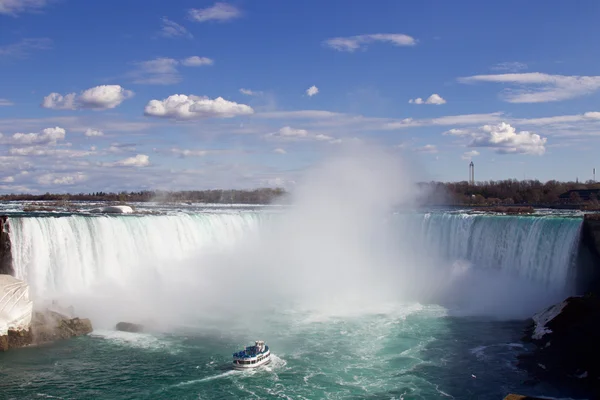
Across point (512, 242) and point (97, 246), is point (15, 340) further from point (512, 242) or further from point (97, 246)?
point (512, 242)

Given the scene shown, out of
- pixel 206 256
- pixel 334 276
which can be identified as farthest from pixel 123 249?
pixel 334 276

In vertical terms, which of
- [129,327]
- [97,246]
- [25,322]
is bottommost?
[129,327]

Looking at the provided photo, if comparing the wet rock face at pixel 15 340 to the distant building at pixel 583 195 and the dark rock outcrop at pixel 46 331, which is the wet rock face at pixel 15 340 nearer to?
the dark rock outcrop at pixel 46 331

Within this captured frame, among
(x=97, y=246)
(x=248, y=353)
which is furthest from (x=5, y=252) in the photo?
(x=248, y=353)

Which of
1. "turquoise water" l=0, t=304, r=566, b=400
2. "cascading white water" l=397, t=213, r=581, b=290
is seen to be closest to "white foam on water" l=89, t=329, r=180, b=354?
"turquoise water" l=0, t=304, r=566, b=400

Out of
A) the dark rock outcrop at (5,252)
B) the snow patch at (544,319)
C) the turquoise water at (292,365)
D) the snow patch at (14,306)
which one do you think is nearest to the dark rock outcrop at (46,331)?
the snow patch at (14,306)

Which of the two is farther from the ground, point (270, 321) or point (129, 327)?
point (129, 327)

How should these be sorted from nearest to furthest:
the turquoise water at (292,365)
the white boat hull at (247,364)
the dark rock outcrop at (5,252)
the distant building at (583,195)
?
the turquoise water at (292,365) < the white boat hull at (247,364) < the dark rock outcrop at (5,252) < the distant building at (583,195)
